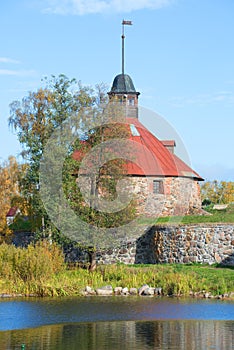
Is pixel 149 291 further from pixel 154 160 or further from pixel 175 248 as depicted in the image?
pixel 154 160

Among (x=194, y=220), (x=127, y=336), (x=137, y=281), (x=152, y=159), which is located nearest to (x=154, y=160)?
(x=152, y=159)

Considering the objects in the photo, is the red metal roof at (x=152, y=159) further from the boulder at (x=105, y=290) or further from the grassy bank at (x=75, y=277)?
the boulder at (x=105, y=290)

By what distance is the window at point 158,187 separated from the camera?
141 feet

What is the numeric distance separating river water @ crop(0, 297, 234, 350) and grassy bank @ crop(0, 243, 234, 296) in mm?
1441

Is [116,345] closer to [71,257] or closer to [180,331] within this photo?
[180,331]

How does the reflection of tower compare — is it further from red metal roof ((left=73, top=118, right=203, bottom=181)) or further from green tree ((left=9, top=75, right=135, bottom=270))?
green tree ((left=9, top=75, right=135, bottom=270))

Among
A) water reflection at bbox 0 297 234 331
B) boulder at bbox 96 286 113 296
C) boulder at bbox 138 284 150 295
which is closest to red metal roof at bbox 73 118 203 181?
boulder at bbox 96 286 113 296

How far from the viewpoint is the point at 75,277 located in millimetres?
30500

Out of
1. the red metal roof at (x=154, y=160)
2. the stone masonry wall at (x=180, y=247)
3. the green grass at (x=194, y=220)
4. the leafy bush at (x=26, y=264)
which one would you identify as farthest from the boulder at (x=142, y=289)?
the red metal roof at (x=154, y=160)

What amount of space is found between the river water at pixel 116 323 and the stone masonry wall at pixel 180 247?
680 centimetres

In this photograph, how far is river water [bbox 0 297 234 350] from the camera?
17516mm

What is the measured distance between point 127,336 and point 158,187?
2477 centimetres

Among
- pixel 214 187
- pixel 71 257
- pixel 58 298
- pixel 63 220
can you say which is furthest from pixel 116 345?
pixel 214 187

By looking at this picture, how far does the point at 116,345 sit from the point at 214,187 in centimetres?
5296
